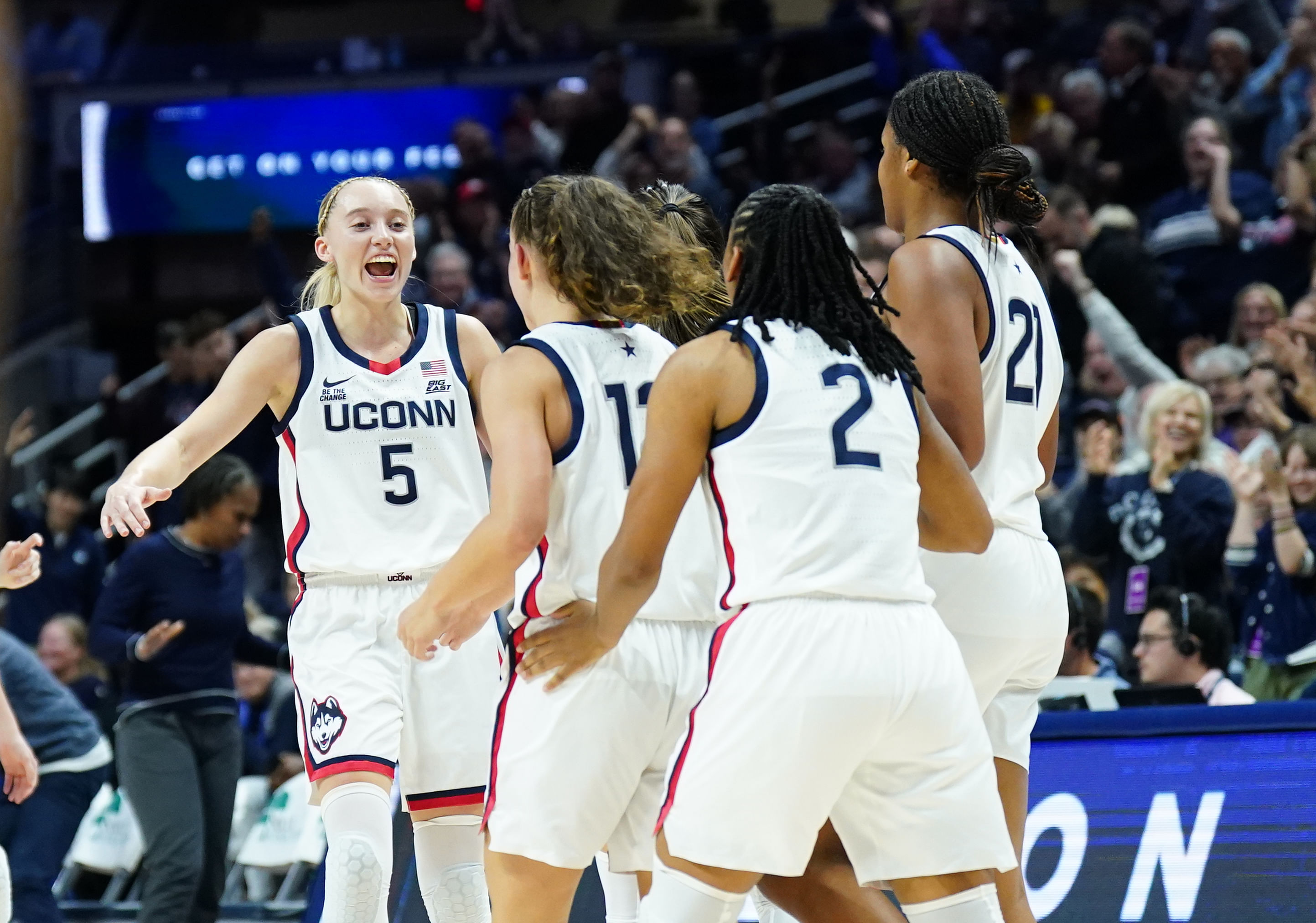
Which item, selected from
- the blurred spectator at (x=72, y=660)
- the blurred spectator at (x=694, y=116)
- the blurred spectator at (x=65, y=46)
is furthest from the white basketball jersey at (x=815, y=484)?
the blurred spectator at (x=65, y=46)

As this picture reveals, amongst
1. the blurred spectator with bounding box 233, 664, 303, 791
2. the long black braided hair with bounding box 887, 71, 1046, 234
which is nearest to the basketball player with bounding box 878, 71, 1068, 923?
the long black braided hair with bounding box 887, 71, 1046, 234

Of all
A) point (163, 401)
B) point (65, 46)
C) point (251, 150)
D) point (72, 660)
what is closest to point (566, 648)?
point (72, 660)

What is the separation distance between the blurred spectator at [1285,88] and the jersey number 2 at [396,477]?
6968 mm

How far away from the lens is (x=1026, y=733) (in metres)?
3.76

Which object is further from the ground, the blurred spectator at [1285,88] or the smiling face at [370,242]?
the blurred spectator at [1285,88]

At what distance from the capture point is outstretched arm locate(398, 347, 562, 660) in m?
3.23

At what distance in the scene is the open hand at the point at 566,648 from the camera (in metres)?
3.26

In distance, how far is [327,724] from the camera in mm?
4137

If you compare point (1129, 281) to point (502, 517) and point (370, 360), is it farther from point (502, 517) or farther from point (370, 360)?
point (502, 517)

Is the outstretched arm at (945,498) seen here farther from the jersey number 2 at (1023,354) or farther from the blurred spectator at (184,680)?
the blurred spectator at (184,680)

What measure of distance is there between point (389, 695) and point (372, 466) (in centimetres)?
60

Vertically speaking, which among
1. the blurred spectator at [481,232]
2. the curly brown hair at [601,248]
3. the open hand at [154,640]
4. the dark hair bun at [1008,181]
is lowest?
the open hand at [154,640]

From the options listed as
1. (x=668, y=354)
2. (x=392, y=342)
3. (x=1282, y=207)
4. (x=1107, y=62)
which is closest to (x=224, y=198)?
(x=1107, y=62)

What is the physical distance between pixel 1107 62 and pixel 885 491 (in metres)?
8.40
